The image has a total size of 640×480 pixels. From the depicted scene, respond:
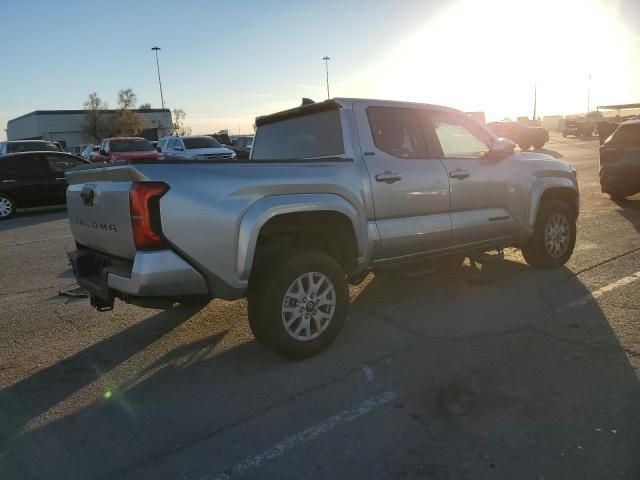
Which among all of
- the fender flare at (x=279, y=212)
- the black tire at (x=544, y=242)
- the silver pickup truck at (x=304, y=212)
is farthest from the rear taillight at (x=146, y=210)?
the black tire at (x=544, y=242)

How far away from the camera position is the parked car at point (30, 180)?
13.1m

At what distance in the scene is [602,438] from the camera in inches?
104

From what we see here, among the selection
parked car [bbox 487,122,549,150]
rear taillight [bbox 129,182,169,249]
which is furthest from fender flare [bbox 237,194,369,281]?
parked car [bbox 487,122,549,150]

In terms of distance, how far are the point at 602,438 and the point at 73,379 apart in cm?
344

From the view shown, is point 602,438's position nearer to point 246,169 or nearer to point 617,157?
point 246,169

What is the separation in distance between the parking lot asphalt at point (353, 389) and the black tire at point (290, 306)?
0.15 metres

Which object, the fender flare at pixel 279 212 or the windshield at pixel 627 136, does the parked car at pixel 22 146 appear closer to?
the windshield at pixel 627 136

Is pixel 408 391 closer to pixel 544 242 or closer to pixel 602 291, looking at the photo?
pixel 602 291

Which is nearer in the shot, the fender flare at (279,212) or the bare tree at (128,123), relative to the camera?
the fender flare at (279,212)

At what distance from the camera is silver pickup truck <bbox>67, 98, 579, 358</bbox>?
3203 mm

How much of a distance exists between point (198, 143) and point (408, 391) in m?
20.4

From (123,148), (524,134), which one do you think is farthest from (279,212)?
(524,134)

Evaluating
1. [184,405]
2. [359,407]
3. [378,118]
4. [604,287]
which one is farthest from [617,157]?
[184,405]

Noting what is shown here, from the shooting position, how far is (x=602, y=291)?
196 inches
